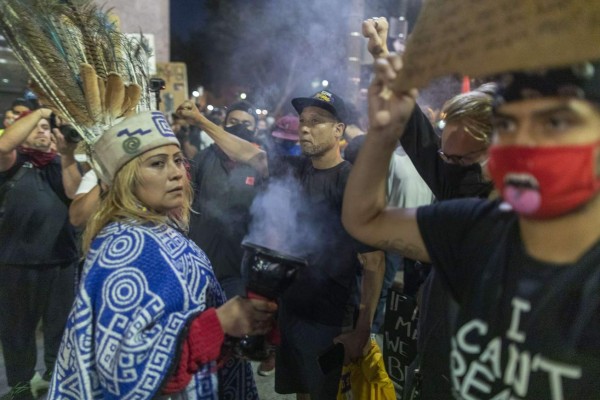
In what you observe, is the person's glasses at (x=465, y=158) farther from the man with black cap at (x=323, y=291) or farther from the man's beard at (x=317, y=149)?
the man's beard at (x=317, y=149)

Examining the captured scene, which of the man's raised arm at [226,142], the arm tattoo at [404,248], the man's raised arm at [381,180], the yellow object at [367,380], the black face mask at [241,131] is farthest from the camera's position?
the black face mask at [241,131]

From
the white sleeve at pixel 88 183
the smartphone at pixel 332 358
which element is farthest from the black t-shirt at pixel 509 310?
the white sleeve at pixel 88 183

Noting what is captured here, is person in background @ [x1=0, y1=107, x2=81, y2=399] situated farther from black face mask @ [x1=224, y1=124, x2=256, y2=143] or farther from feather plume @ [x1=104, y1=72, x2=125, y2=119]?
feather plume @ [x1=104, y1=72, x2=125, y2=119]

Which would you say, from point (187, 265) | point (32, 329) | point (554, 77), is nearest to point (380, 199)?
point (554, 77)

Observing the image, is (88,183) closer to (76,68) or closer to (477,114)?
(76,68)

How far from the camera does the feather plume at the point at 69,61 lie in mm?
2391

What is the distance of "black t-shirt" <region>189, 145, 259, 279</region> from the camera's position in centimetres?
393

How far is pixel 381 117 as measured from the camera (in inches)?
55.4

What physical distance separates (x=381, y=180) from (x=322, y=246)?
5.77 feet

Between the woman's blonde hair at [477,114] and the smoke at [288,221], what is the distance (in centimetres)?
126

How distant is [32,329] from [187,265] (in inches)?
114

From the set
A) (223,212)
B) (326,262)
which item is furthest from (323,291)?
(223,212)

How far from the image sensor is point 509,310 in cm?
124

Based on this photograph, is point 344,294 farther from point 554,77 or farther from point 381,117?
point 554,77
